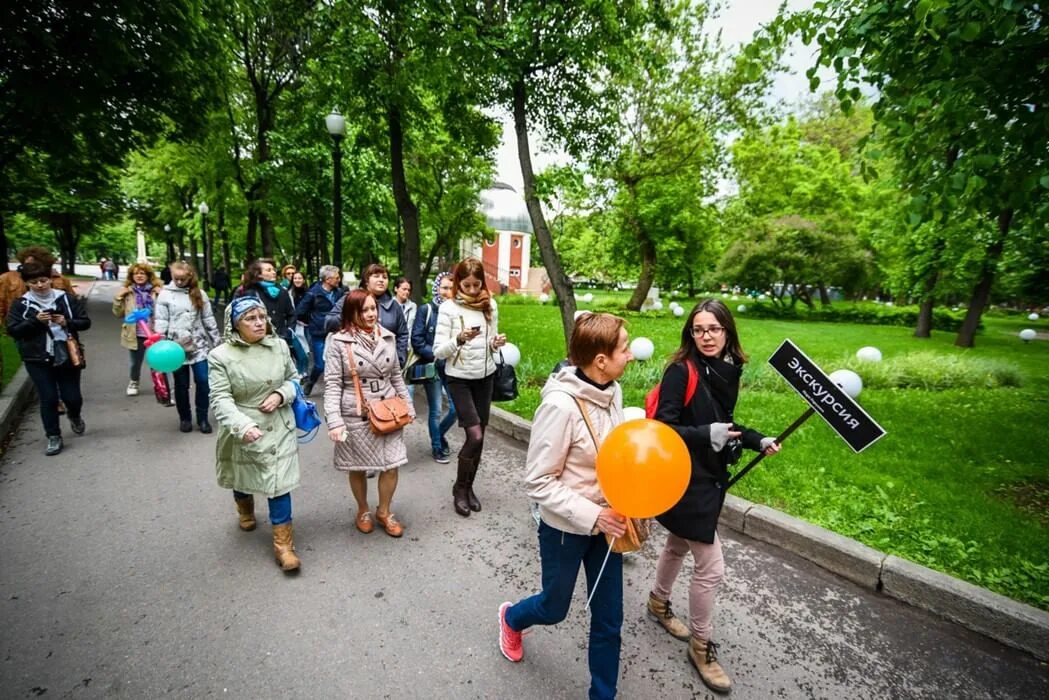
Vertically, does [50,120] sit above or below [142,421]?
above

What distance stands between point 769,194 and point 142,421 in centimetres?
3184

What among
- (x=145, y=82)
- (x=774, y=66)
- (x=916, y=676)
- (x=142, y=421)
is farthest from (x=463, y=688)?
(x=774, y=66)

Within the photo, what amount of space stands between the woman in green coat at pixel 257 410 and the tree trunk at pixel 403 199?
6.47 meters

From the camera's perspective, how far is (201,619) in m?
2.83

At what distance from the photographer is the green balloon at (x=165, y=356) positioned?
206 inches

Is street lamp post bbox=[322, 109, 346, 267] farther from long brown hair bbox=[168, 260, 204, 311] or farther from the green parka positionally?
the green parka

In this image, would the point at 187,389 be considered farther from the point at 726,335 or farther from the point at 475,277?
the point at 726,335

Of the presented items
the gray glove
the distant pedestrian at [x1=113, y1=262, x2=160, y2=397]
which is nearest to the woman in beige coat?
the gray glove

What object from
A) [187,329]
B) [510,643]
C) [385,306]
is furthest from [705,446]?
[187,329]

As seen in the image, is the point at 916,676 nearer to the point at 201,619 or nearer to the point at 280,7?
the point at 201,619

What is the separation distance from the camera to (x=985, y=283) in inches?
628

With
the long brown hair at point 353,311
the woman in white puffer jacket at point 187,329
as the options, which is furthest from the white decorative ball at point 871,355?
the woman in white puffer jacket at point 187,329

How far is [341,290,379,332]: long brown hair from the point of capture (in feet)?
11.6

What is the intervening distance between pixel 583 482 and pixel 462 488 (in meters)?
2.44
